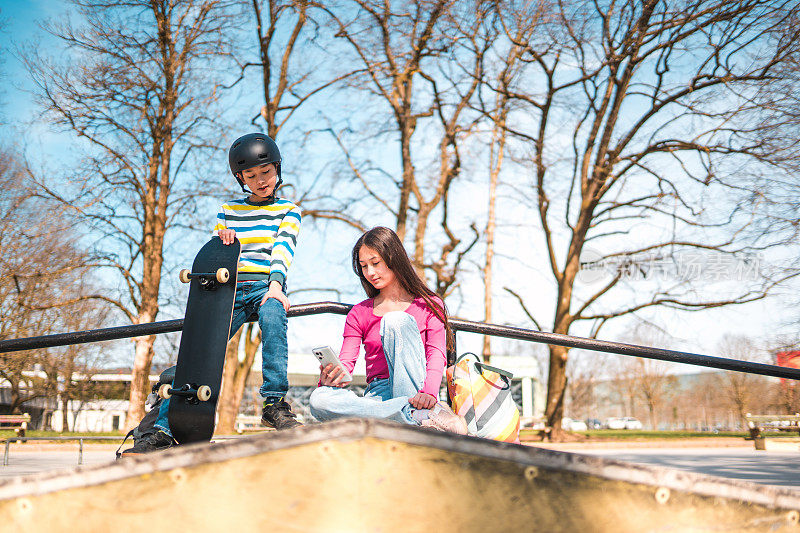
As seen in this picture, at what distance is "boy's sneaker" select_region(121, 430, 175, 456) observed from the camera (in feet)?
7.01

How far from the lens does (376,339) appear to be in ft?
8.71

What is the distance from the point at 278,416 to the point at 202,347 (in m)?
0.41

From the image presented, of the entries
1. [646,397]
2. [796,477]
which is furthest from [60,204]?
[646,397]

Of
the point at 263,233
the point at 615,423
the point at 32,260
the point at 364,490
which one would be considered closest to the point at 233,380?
the point at 32,260

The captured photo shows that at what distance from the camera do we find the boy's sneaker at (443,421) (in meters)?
2.04

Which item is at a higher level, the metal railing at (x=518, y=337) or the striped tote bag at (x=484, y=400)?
the metal railing at (x=518, y=337)

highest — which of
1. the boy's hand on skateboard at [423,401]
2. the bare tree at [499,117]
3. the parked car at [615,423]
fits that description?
the bare tree at [499,117]

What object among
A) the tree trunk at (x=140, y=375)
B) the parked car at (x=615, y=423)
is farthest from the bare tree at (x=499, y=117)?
the parked car at (x=615, y=423)

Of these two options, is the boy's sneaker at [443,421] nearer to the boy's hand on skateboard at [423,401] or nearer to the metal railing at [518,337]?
the boy's hand on skateboard at [423,401]

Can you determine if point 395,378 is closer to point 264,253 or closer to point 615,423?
point 264,253

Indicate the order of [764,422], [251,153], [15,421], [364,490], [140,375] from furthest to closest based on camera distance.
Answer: [764,422], [140,375], [15,421], [251,153], [364,490]

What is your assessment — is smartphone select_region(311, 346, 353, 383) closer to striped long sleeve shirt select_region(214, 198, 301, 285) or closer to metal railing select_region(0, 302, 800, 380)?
striped long sleeve shirt select_region(214, 198, 301, 285)

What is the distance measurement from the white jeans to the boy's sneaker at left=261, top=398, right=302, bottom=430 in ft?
0.64

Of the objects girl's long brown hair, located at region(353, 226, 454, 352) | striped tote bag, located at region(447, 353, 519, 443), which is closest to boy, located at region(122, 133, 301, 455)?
girl's long brown hair, located at region(353, 226, 454, 352)
